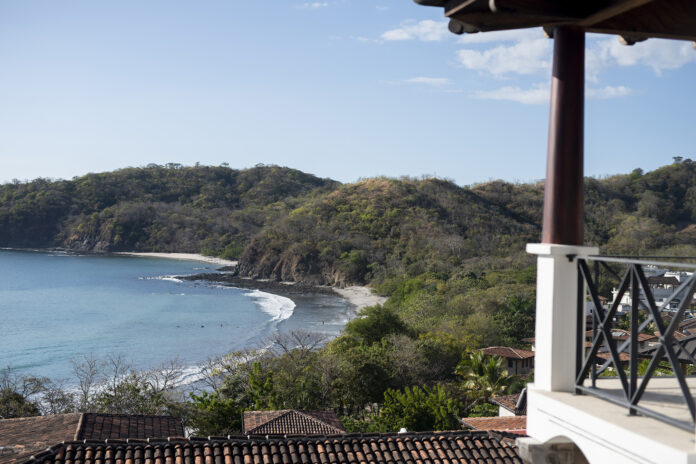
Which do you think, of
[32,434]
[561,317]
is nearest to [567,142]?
[561,317]

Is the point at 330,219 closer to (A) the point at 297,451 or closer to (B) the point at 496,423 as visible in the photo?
(B) the point at 496,423

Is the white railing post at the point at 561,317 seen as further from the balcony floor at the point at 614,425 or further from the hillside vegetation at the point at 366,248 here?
Answer: the hillside vegetation at the point at 366,248

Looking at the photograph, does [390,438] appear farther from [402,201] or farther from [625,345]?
[402,201]

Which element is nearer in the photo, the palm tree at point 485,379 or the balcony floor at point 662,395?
the balcony floor at point 662,395

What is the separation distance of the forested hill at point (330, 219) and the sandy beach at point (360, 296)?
76.1 inches

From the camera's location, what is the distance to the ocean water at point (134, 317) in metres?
34.7

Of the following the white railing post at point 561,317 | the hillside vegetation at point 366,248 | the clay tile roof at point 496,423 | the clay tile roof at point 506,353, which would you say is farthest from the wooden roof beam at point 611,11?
the clay tile roof at point 506,353

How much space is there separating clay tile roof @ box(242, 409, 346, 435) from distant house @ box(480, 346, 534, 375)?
1111 centimetres

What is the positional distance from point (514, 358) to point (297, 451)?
18139 millimetres

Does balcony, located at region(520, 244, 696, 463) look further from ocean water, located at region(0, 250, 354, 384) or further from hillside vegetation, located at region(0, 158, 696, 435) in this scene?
ocean water, located at region(0, 250, 354, 384)

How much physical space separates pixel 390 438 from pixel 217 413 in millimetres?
10217

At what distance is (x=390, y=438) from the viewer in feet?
26.1

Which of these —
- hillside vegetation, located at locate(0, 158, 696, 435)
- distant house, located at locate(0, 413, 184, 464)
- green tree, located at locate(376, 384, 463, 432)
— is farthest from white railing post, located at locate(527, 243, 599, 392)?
hillside vegetation, located at locate(0, 158, 696, 435)

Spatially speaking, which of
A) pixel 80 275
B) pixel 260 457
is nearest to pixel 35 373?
pixel 260 457
